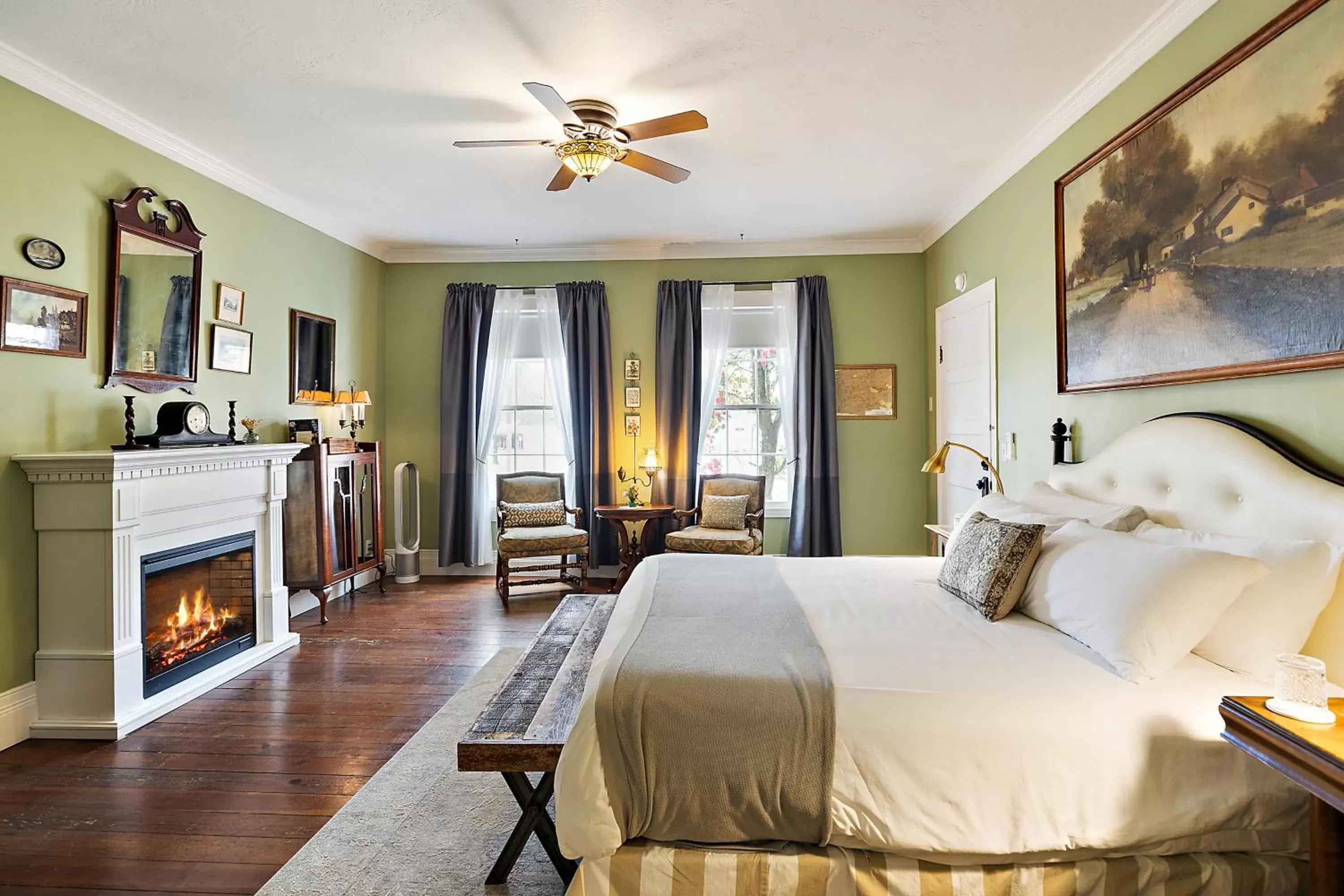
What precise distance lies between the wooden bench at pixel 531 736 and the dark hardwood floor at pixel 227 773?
2.50 ft

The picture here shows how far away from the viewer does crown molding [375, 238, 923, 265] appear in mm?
5402

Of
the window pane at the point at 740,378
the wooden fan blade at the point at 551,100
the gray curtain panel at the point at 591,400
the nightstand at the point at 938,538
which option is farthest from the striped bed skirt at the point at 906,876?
the window pane at the point at 740,378

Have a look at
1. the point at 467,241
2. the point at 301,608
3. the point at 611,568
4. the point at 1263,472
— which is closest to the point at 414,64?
the point at 467,241

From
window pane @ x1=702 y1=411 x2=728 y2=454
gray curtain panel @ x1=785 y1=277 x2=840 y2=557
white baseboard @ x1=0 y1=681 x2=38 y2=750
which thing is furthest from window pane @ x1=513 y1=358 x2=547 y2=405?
white baseboard @ x1=0 y1=681 x2=38 y2=750

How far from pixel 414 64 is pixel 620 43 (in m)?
0.87

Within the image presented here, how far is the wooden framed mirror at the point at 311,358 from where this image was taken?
15.0 feet

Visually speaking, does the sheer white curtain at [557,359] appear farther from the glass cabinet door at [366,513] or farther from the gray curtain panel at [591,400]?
the glass cabinet door at [366,513]

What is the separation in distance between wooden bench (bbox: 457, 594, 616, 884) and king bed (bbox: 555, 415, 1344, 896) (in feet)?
0.60

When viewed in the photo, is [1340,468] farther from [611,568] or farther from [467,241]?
[467,241]

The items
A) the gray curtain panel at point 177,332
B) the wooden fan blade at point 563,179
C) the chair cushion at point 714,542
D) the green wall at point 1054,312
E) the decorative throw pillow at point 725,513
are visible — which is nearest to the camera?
the green wall at point 1054,312

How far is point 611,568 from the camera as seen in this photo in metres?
5.71

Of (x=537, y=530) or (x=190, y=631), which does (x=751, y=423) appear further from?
(x=190, y=631)

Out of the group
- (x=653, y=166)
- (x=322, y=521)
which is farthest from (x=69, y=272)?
(x=653, y=166)

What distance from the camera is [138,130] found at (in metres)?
3.25
